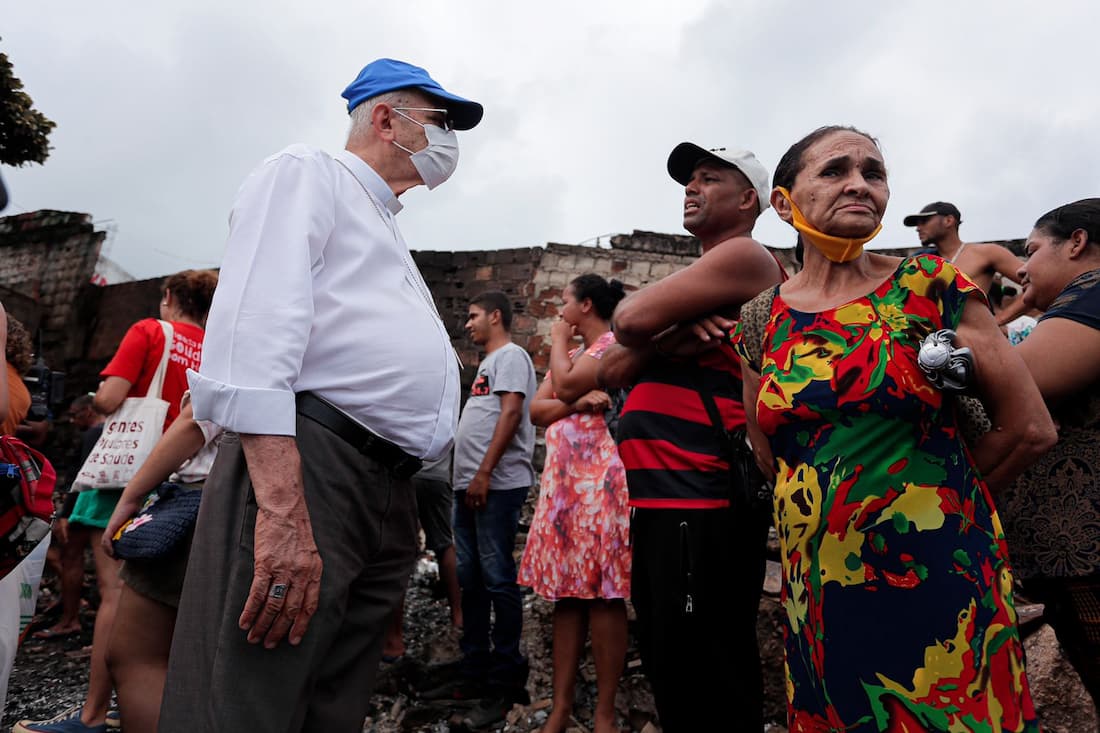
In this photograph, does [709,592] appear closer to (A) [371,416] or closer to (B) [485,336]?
(A) [371,416]

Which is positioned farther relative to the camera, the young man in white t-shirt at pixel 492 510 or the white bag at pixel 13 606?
the young man in white t-shirt at pixel 492 510

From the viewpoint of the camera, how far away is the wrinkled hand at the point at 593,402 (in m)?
3.25

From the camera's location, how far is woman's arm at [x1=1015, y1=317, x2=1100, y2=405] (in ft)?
5.59

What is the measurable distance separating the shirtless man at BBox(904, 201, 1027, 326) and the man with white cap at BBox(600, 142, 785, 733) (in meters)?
2.93

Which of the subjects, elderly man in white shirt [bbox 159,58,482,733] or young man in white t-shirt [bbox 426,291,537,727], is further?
young man in white t-shirt [bbox 426,291,537,727]

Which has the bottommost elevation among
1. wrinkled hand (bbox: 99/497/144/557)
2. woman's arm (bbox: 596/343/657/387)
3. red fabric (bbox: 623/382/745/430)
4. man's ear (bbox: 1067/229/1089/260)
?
wrinkled hand (bbox: 99/497/144/557)

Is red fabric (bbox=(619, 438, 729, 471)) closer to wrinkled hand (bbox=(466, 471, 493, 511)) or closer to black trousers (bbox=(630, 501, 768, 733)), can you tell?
black trousers (bbox=(630, 501, 768, 733))

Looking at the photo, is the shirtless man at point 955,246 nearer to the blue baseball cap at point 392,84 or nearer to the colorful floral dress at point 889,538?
the colorful floral dress at point 889,538

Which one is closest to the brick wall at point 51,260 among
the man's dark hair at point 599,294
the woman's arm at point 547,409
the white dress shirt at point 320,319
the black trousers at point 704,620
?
the woman's arm at point 547,409

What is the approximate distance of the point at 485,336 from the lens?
4332 millimetres

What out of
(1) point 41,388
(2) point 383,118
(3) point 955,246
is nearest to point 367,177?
(2) point 383,118

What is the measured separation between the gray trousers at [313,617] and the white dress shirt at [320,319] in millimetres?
117

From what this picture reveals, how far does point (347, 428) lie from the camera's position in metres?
1.50

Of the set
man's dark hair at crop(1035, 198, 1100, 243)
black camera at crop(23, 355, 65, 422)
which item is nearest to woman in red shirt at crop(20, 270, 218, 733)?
black camera at crop(23, 355, 65, 422)
